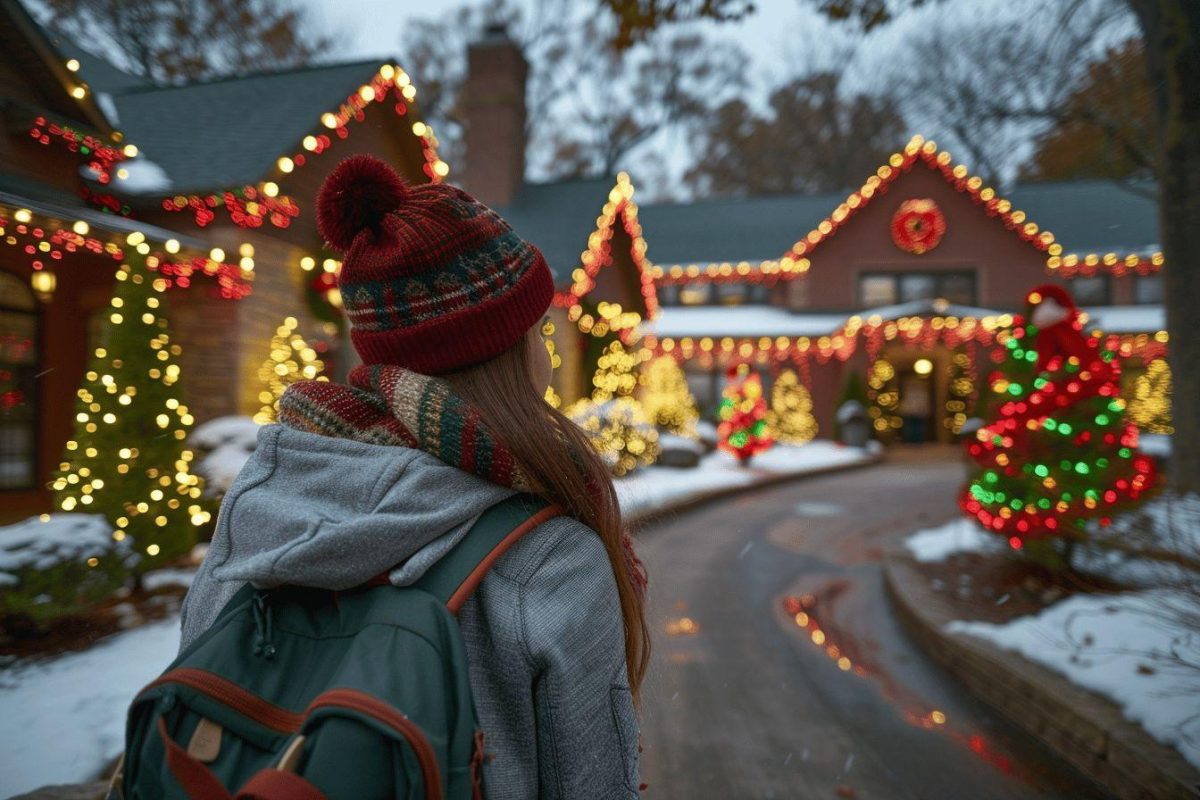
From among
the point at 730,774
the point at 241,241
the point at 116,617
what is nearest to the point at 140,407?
the point at 116,617

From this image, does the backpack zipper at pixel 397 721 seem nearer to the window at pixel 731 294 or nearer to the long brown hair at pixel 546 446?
the long brown hair at pixel 546 446

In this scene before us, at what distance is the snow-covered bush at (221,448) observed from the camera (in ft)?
20.1

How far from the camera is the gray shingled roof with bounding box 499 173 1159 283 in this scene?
67.7 feet

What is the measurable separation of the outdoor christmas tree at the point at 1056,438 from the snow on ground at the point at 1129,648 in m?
0.85

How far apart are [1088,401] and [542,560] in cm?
597

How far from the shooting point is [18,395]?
4.62 m

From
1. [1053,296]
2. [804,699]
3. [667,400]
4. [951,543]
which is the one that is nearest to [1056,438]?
[1053,296]

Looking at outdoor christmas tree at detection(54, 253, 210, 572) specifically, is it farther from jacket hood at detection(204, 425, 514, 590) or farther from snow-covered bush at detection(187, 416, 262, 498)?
jacket hood at detection(204, 425, 514, 590)

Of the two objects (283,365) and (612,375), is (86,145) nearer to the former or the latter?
(283,365)

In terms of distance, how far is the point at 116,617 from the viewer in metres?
4.61

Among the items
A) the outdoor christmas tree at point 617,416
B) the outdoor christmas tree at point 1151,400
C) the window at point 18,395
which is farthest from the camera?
the outdoor christmas tree at point 1151,400

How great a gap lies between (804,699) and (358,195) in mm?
4099

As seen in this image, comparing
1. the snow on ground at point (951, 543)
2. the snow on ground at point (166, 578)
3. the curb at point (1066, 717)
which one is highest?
the snow on ground at point (166, 578)

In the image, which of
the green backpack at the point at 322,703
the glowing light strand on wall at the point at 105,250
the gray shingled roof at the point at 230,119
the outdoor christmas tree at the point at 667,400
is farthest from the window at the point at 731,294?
the green backpack at the point at 322,703
